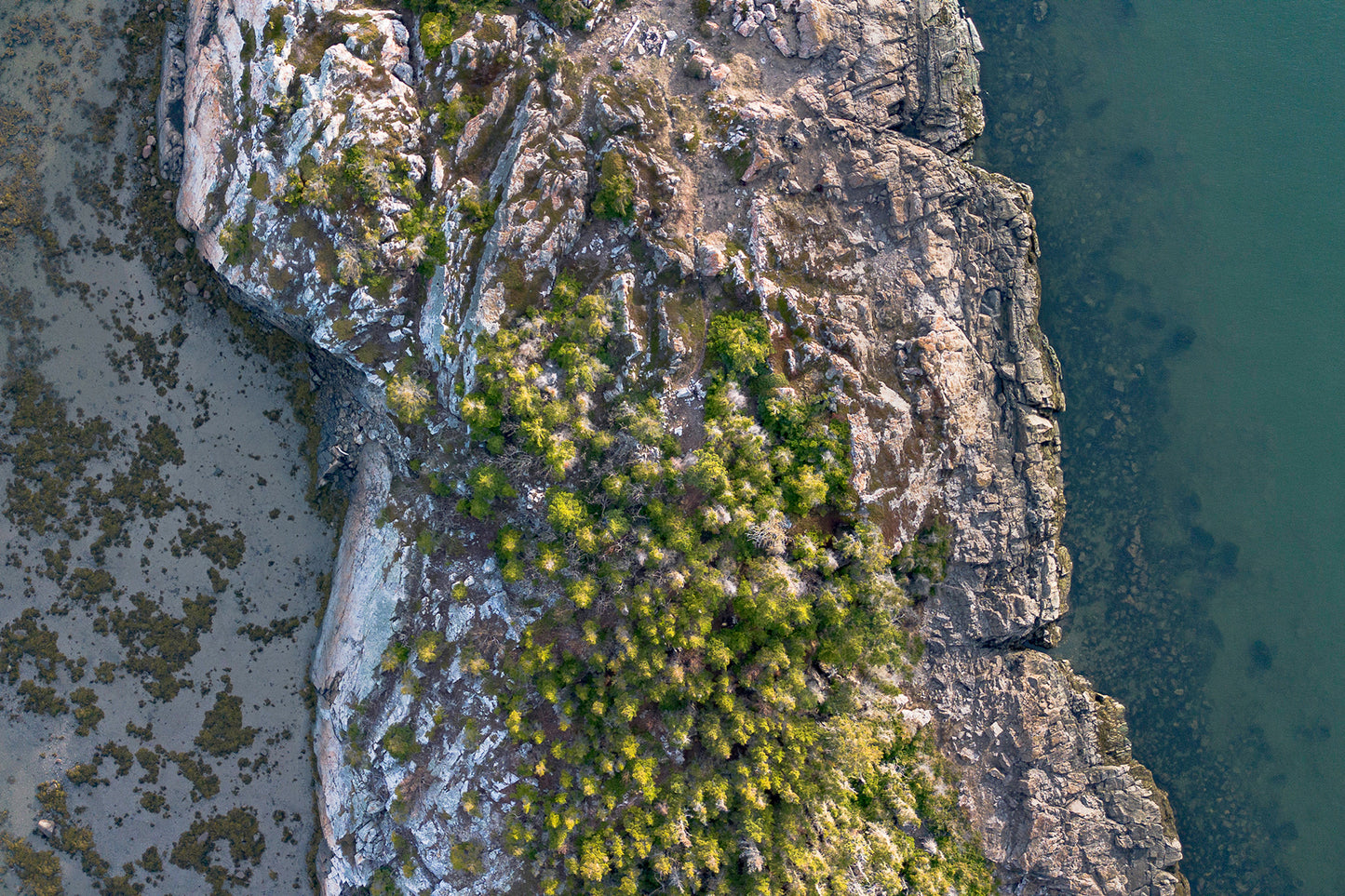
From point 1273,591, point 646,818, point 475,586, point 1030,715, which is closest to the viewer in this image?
point 646,818

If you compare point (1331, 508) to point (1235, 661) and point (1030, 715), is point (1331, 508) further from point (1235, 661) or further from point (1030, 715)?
point (1030, 715)

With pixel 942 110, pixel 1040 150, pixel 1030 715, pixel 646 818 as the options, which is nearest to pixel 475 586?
pixel 646 818

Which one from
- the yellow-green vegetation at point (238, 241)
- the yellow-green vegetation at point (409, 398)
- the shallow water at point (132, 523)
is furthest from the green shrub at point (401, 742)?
the yellow-green vegetation at point (238, 241)

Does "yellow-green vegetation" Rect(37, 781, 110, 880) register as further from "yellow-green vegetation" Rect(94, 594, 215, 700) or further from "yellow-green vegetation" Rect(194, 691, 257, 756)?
"yellow-green vegetation" Rect(194, 691, 257, 756)

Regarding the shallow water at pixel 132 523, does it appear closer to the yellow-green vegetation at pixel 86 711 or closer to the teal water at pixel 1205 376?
the yellow-green vegetation at pixel 86 711

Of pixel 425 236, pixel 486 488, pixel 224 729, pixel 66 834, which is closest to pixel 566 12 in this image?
pixel 425 236

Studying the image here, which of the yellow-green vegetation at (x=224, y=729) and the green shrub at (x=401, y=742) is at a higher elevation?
the green shrub at (x=401, y=742)

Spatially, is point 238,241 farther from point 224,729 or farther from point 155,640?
point 224,729
